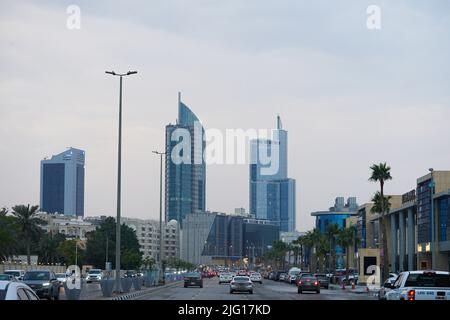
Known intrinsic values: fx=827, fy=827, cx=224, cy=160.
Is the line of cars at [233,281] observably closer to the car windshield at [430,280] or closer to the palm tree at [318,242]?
the car windshield at [430,280]

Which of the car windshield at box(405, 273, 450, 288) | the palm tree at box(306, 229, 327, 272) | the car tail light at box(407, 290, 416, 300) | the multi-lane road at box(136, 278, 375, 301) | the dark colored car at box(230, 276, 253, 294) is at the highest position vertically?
the palm tree at box(306, 229, 327, 272)

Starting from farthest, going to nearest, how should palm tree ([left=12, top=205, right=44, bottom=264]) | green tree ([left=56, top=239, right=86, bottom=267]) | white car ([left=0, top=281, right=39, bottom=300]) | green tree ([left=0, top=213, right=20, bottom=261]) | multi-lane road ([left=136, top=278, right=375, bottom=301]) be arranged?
green tree ([left=56, top=239, right=86, bottom=267]) → palm tree ([left=12, top=205, right=44, bottom=264]) → green tree ([left=0, top=213, right=20, bottom=261]) → multi-lane road ([left=136, top=278, right=375, bottom=301]) → white car ([left=0, top=281, right=39, bottom=300])

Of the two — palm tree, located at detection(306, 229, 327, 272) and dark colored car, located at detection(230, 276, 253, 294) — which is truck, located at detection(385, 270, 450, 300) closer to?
dark colored car, located at detection(230, 276, 253, 294)

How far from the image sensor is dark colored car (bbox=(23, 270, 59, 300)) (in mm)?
40594

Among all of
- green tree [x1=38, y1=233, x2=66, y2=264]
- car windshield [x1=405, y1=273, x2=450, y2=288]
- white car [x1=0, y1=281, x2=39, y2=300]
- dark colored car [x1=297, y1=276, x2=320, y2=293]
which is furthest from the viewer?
green tree [x1=38, y1=233, x2=66, y2=264]

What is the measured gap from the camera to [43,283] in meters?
41.0

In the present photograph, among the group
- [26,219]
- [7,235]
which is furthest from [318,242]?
[7,235]

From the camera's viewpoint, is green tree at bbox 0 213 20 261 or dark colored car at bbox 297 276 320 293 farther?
green tree at bbox 0 213 20 261

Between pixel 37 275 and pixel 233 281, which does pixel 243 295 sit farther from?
pixel 37 275

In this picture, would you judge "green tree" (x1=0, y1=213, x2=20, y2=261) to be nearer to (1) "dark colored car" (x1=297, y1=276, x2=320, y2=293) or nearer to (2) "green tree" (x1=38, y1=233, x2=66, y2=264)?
(2) "green tree" (x1=38, y1=233, x2=66, y2=264)

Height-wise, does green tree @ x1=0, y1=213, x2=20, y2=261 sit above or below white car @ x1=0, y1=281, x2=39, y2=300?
above

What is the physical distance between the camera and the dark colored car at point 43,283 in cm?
4059

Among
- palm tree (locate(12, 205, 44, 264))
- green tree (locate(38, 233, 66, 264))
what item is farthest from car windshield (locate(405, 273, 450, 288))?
green tree (locate(38, 233, 66, 264))
